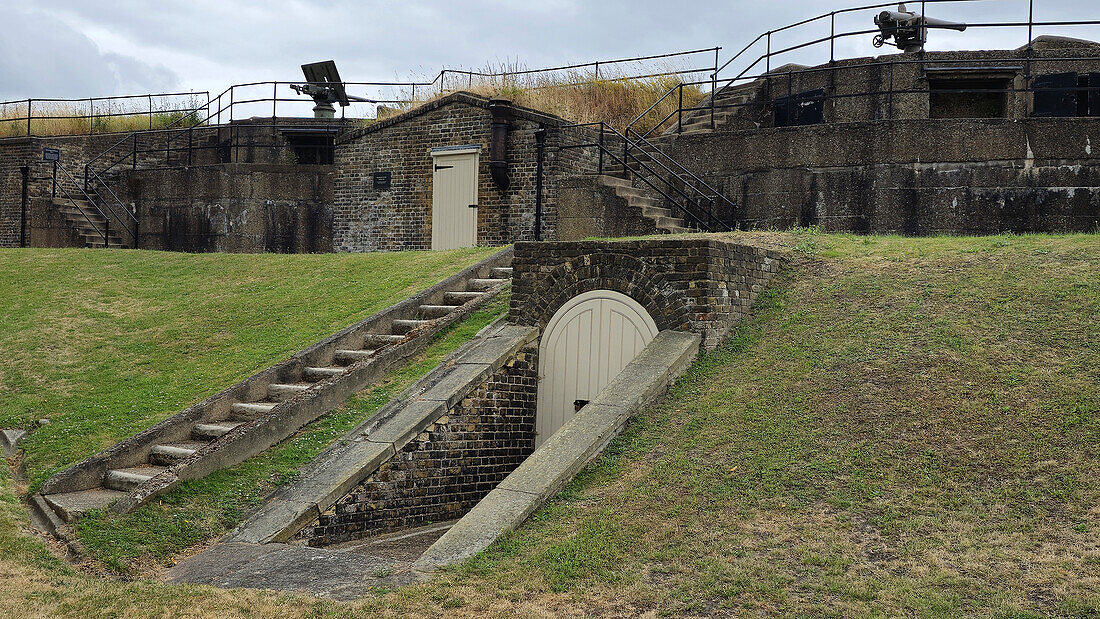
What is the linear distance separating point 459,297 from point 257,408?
340cm

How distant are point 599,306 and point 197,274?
9762 mm

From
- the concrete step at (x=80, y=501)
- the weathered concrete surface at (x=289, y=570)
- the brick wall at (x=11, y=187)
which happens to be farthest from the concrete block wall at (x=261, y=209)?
the weathered concrete surface at (x=289, y=570)

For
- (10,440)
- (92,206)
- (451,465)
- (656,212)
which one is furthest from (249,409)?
(92,206)

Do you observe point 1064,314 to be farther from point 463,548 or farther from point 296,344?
point 296,344

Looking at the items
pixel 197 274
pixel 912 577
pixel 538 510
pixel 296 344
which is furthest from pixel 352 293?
pixel 912 577

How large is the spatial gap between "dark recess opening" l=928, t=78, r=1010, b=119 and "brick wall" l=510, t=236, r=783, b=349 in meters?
10.2

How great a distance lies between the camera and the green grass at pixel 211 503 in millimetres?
7779

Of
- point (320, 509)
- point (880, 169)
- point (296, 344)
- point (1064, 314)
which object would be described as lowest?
point (320, 509)

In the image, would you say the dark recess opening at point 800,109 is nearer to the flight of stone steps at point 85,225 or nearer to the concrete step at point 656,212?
the concrete step at point 656,212

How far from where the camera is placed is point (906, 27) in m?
18.1

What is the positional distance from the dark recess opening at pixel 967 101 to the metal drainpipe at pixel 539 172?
25.1 ft

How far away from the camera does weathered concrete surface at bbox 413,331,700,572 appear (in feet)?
23.3

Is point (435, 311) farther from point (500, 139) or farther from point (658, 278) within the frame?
point (500, 139)

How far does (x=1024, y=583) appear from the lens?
5.51 m
